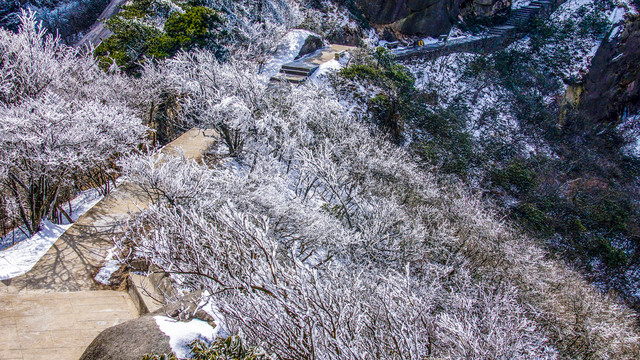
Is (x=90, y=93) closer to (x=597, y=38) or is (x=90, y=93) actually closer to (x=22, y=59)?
(x=22, y=59)

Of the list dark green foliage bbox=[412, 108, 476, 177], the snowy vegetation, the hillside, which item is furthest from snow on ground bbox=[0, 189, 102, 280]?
the snowy vegetation

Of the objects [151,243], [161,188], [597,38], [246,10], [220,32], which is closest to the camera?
[151,243]

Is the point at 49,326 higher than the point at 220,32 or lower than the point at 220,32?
lower

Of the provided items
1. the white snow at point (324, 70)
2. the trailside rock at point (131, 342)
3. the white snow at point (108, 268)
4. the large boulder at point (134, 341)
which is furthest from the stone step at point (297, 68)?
the trailside rock at point (131, 342)

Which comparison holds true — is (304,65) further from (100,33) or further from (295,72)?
(100,33)

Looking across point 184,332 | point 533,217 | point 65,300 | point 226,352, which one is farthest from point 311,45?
point 226,352

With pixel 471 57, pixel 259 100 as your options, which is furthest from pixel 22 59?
pixel 471 57

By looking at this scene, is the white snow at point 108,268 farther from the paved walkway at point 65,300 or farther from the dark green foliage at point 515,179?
the dark green foliage at point 515,179
